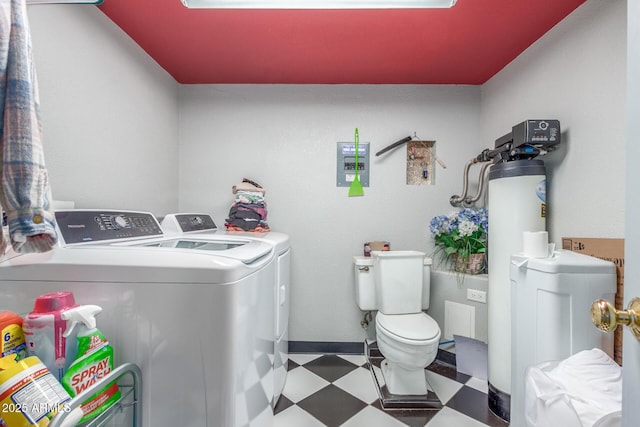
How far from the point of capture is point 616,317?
448 mm

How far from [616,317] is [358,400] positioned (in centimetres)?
153

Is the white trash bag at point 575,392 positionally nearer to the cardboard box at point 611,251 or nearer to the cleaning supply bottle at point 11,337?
the cardboard box at point 611,251

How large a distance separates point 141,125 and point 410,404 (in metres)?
2.40

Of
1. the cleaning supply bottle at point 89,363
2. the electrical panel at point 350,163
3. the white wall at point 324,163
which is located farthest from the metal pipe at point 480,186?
the cleaning supply bottle at point 89,363

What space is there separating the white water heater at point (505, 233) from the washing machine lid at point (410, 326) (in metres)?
0.34

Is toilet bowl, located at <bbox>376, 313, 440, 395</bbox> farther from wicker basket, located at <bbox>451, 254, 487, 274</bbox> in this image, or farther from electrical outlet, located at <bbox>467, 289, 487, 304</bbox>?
wicker basket, located at <bbox>451, 254, 487, 274</bbox>

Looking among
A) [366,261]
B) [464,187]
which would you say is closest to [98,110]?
[366,261]

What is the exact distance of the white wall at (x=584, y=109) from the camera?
3.78 feet

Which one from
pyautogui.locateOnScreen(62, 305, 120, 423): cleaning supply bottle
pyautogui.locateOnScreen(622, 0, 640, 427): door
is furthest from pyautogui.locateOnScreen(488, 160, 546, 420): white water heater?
pyautogui.locateOnScreen(62, 305, 120, 423): cleaning supply bottle

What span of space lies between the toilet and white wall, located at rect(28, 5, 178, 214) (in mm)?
1616

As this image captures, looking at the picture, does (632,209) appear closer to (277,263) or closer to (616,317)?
(616,317)

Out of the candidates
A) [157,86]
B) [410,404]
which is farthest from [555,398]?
[157,86]

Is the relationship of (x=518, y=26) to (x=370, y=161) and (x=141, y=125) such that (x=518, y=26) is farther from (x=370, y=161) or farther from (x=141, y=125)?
(x=141, y=125)

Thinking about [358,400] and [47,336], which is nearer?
[47,336]
